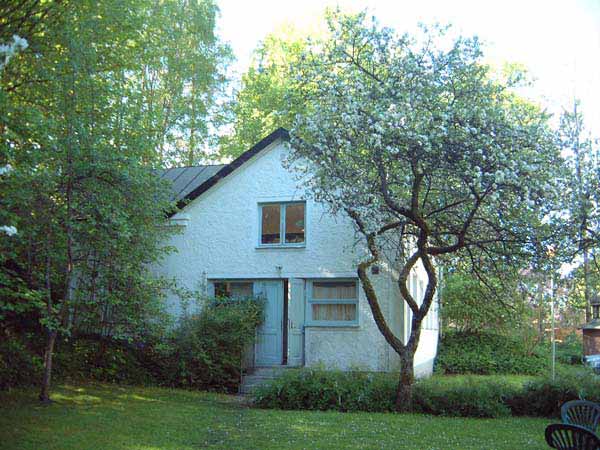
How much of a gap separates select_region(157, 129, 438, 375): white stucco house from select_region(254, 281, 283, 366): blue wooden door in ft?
0.09

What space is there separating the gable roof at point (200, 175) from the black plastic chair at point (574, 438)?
11217 millimetres

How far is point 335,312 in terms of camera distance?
1709cm

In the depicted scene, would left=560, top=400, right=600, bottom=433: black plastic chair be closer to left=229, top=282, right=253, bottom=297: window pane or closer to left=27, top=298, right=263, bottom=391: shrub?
left=27, top=298, right=263, bottom=391: shrub

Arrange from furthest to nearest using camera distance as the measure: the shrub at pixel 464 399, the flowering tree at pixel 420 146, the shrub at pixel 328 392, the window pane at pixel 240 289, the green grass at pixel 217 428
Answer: the window pane at pixel 240 289, the shrub at pixel 328 392, the shrub at pixel 464 399, the flowering tree at pixel 420 146, the green grass at pixel 217 428

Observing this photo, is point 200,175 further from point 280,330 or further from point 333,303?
point 333,303

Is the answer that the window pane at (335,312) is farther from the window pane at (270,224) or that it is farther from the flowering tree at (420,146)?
the flowering tree at (420,146)

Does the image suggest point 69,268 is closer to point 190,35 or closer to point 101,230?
point 101,230

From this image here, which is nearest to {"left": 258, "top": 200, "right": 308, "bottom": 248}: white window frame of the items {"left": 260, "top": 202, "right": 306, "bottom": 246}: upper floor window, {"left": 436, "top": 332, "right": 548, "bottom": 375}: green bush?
{"left": 260, "top": 202, "right": 306, "bottom": 246}: upper floor window

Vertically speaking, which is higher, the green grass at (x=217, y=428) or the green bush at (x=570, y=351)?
the green bush at (x=570, y=351)

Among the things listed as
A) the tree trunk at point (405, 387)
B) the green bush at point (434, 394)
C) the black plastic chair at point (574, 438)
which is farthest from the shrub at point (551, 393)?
the black plastic chair at point (574, 438)

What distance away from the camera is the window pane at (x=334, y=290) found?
673 inches

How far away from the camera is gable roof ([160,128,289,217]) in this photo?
18.0m

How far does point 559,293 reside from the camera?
1525 cm

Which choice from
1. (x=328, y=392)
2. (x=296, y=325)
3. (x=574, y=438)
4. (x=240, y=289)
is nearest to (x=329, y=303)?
(x=296, y=325)
